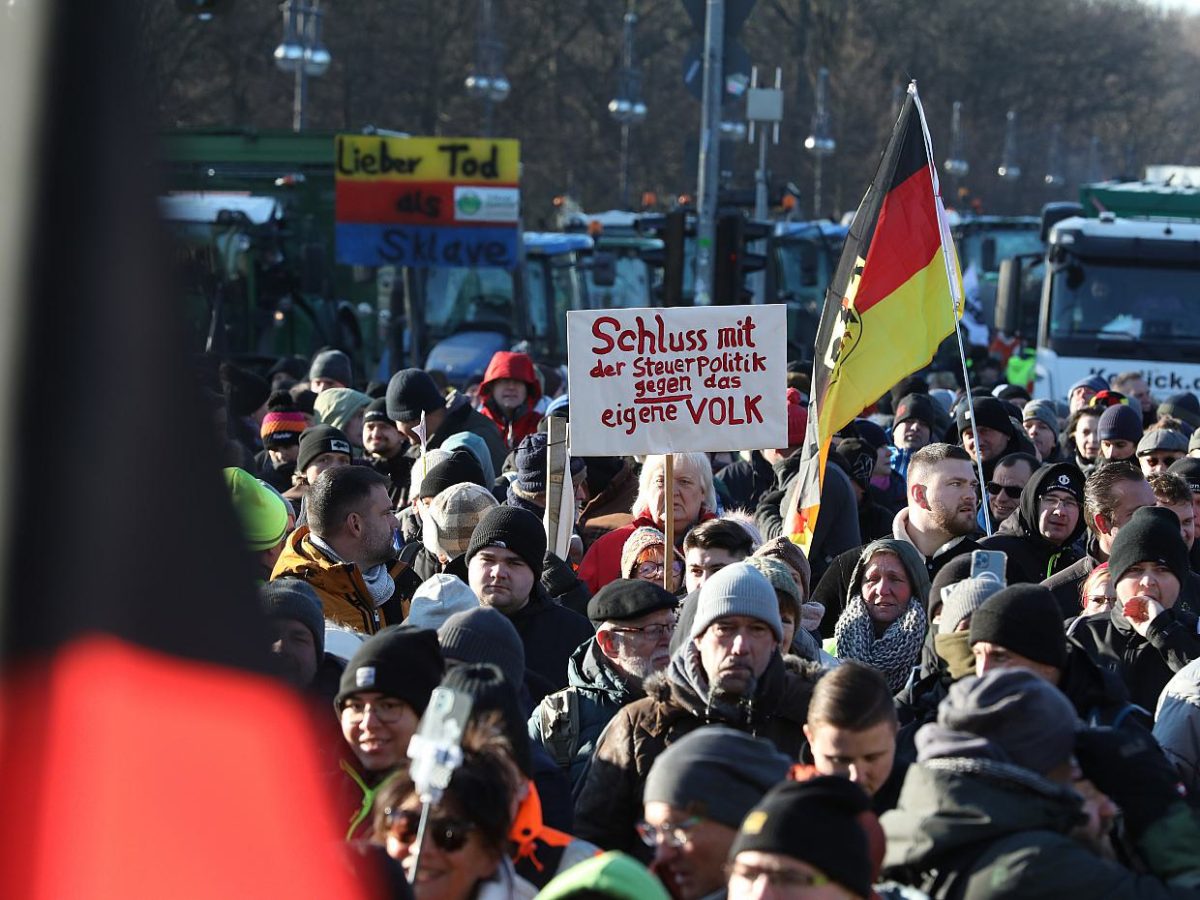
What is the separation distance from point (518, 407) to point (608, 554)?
4.64 meters

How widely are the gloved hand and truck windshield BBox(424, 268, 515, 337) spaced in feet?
69.4

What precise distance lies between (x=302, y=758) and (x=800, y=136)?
191 ft

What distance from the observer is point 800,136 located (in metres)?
60.1

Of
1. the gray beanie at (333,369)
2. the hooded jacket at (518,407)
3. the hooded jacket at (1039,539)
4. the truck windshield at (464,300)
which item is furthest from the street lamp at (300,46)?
the hooded jacket at (1039,539)

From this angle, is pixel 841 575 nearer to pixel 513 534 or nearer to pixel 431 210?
pixel 513 534

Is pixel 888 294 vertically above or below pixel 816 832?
above

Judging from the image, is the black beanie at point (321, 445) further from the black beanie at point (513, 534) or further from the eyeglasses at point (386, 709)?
the eyeglasses at point (386, 709)

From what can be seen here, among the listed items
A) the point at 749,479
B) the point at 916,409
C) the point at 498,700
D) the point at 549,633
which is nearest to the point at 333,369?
the point at 749,479

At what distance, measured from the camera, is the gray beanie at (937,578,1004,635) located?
510 cm

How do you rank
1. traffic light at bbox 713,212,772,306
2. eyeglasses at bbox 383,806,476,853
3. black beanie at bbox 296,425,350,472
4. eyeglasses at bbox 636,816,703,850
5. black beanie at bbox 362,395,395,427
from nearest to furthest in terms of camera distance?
1. eyeglasses at bbox 383,806,476,853
2. eyeglasses at bbox 636,816,703,850
3. black beanie at bbox 296,425,350,472
4. black beanie at bbox 362,395,395,427
5. traffic light at bbox 713,212,772,306

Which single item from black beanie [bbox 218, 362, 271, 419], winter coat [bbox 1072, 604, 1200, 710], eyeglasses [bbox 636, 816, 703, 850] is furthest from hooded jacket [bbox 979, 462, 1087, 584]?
black beanie [bbox 218, 362, 271, 419]

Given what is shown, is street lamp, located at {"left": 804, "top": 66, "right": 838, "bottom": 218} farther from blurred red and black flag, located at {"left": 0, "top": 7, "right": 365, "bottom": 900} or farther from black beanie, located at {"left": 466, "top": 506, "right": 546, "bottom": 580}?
blurred red and black flag, located at {"left": 0, "top": 7, "right": 365, "bottom": 900}

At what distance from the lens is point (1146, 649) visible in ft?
20.1

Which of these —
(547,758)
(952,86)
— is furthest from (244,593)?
(952,86)
